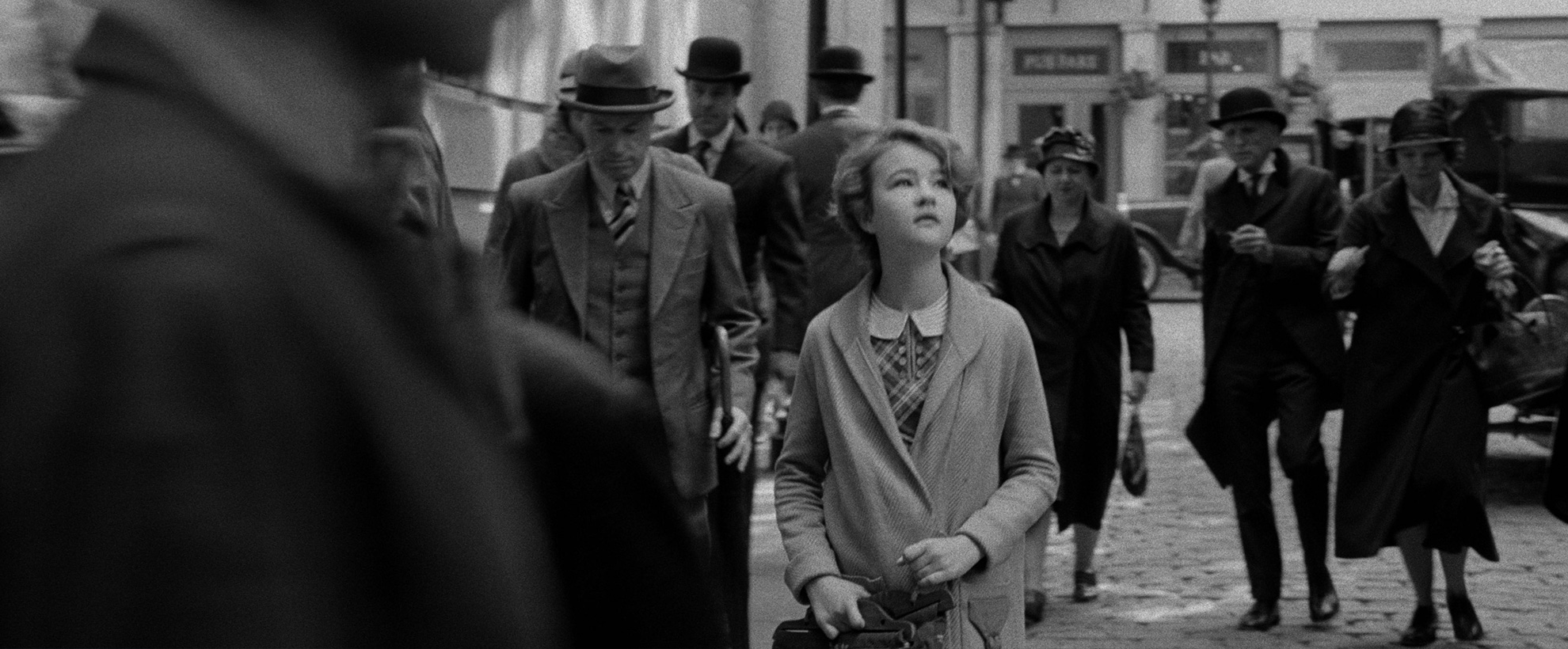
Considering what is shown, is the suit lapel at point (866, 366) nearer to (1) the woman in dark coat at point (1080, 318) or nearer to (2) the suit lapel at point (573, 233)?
(2) the suit lapel at point (573, 233)

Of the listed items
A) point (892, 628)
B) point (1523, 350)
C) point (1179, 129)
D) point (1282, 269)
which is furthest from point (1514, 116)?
point (1179, 129)

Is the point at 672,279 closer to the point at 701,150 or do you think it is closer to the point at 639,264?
the point at 639,264

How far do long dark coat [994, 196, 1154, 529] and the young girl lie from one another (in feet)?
14.5

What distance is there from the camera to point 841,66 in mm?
11562

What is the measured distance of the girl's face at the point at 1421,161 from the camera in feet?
27.7

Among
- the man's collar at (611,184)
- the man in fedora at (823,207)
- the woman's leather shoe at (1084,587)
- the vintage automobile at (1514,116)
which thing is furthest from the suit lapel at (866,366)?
the vintage automobile at (1514,116)

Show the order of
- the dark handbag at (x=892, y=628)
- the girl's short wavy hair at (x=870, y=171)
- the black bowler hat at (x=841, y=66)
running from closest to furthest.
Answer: the dark handbag at (x=892, y=628)
the girl's short wavy hair at (x=870, y=171)
the black bowler hat at (x=841, y=66)

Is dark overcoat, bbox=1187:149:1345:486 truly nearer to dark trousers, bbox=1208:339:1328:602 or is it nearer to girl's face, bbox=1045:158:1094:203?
dark trousers, bbox=1208:339:1328:602

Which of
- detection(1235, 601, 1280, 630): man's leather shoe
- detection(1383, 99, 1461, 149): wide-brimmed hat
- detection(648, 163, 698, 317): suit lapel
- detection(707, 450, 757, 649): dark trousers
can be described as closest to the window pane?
detection(1383, 99, 1461, 149): wide-brimmed hat

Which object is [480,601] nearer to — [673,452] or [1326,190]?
[673,452]

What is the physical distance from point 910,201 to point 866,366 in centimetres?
41

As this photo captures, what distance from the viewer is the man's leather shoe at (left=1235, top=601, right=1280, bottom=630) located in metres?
8.65

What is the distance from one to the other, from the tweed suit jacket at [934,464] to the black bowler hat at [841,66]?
6586mm

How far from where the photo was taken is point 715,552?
276 inches
